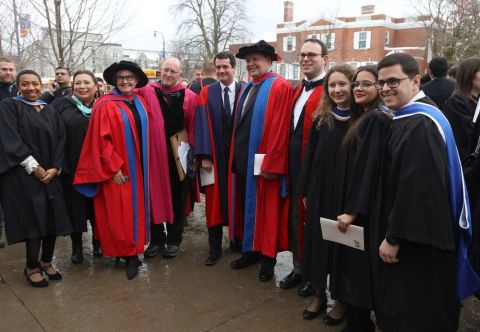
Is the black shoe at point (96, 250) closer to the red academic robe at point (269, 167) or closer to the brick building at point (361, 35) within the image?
the red academic robe at point (269, 167)

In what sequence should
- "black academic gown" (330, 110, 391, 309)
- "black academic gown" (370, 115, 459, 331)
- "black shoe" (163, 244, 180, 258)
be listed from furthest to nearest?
"black shoe" (163, 244, 180, 258) < "black academic gown" (330, 110, 391, 309) < "black academic gown" (370, 115, 459, 331)

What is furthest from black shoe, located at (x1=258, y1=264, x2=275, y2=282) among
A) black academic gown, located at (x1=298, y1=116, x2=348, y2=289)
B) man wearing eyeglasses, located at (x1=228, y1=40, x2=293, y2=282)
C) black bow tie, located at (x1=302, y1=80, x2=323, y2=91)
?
black bow tie, located at (x1=302, y1=80, x2=323, y2=91)

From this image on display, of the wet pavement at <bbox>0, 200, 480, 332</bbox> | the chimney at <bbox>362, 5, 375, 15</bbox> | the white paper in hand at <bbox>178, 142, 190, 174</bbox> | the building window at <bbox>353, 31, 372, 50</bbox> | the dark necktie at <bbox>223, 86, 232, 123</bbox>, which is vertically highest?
the chimney at <bbox>362, 5, 375, 15</bbox>

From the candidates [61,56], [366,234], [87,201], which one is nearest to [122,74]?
[87,201]

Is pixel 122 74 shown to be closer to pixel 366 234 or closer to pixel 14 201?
pixel 14 201

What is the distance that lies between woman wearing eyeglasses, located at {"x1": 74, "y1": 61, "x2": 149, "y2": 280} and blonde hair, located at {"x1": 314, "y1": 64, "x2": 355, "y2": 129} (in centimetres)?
191

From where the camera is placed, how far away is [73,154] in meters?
4.12

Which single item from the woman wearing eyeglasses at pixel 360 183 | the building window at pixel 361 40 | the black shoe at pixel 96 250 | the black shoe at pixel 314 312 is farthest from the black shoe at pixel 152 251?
the building window at pixel 361 40

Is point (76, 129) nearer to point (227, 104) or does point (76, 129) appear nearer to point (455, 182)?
point (227, 104)

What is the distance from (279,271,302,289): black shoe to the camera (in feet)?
12.3

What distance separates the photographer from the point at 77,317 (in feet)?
10.7

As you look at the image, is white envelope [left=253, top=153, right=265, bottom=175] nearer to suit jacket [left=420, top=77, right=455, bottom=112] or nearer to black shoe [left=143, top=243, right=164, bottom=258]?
black shoe [left=143, top=243, right=164, bottom=258]

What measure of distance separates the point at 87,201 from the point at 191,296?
1624mm

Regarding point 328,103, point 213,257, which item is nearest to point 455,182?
point 328,103
